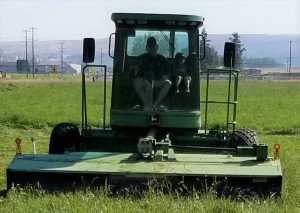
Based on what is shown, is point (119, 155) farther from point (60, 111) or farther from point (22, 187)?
point (60, 111)

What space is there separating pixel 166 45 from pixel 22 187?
3.39 m

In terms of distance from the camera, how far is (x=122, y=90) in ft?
31.5

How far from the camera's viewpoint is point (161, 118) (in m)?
9.34

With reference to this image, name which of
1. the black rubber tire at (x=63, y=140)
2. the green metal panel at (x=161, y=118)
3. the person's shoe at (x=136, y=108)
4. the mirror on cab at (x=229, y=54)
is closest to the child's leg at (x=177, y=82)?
the green metal panel at (x=161, y=118)

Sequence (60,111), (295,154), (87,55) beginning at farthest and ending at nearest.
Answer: (60,111) < (295,154) < (87,55)

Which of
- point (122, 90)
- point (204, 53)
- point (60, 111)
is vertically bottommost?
point (60, 111)

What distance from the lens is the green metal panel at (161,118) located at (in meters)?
9.35

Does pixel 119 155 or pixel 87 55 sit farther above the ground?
pixel 87 55

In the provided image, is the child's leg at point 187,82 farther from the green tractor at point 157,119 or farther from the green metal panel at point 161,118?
the green metal panel at point 161,118

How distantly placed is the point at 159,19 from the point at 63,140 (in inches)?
95.5

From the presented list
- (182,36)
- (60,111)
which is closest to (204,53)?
(182,36)

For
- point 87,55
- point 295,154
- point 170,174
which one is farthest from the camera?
point 295,154

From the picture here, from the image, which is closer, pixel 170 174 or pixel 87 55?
pixel 170 174

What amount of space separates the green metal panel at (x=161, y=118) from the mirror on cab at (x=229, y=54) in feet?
3.18
